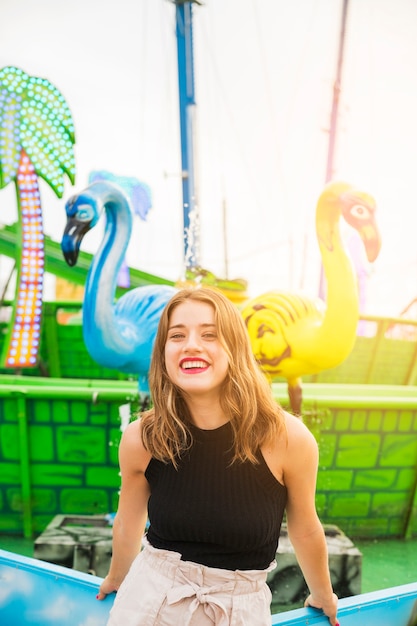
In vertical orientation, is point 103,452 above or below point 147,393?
below

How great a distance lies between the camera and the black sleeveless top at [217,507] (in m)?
0.86

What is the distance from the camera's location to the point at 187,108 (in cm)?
597

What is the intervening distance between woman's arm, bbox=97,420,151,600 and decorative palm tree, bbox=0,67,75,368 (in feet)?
8.42

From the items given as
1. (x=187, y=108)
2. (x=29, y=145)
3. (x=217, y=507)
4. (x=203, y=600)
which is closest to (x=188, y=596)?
(x=203, y=600)

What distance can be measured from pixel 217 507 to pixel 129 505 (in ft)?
0.76

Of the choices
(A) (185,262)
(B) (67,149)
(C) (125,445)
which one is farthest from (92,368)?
(C) (125,445)

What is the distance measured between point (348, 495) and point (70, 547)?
1480 mm

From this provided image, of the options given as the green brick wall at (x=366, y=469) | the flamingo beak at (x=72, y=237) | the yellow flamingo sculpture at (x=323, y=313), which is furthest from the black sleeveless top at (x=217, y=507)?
the green brick wall at (x=366, y=469)

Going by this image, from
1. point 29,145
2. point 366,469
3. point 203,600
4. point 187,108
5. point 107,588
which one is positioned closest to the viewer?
point 203,600

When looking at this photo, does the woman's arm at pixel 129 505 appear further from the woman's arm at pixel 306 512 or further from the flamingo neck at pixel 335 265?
the flamingo neck at pixel 335 265

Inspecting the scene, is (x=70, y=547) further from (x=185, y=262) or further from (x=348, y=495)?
(x=185, y=262)

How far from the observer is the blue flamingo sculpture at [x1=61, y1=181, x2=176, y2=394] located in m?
2.32

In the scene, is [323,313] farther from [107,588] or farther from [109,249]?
[107,588]

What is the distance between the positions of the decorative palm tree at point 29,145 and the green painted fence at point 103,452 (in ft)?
2.97
